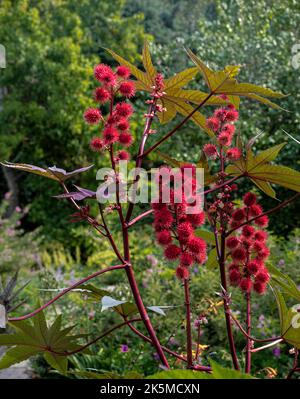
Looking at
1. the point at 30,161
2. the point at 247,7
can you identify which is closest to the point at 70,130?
the point at 30,161

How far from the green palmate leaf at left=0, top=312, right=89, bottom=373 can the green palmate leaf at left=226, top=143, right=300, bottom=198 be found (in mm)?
385

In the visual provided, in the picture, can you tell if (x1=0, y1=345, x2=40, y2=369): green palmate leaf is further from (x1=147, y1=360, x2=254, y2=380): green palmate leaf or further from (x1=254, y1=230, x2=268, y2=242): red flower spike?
(x1=147, y1=360, x2=254, y2=380): green palmate leaf

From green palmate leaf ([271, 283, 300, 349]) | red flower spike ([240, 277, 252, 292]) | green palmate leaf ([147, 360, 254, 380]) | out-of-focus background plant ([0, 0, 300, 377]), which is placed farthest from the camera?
out-of-focus background plant ([0, 0, 300, 377])

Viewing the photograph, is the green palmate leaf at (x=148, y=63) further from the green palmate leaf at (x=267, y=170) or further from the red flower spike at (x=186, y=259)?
the red flower spike at (x=186, y=259)

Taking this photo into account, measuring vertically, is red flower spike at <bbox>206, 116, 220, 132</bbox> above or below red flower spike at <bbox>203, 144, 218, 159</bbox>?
above

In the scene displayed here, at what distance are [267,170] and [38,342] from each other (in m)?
0.47

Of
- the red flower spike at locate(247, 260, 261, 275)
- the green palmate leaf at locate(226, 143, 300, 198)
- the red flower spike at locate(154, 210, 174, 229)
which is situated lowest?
the red flower spike at locate(247, 260, 261, 275)

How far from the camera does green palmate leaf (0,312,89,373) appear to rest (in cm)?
99

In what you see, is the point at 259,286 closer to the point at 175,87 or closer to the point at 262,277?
the point at 262,277

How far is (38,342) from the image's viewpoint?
1018 millimetres

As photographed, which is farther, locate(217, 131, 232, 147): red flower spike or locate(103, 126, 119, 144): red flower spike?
locate(217, 131, 232, 147): red flower spike

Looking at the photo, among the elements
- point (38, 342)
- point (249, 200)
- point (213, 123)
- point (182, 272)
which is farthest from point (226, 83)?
point (38, 342)

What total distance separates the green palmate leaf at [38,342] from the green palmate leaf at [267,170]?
38 centimetres

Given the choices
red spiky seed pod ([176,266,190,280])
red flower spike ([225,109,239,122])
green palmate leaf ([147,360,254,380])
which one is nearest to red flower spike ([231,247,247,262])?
red spiky seed pod ([176,266,190,280])
